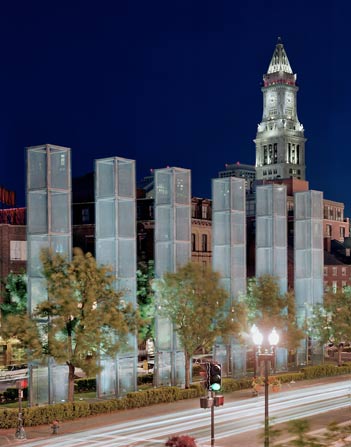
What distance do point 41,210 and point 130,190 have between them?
7.36m

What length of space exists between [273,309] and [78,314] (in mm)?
21547

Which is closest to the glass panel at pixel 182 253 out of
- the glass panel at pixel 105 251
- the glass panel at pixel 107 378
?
the glass panel at pixel 105 251

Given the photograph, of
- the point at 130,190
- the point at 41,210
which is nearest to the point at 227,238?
the point at 130,190

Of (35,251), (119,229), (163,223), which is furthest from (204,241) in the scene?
(35,251)

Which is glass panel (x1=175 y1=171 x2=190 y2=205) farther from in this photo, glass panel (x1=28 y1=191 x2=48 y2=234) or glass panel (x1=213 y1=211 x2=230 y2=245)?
glass panel (x1=28 y1=191 x2=48 y2=234)

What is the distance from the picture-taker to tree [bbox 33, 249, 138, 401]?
142 ft

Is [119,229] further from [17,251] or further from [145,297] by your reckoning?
[17,251]

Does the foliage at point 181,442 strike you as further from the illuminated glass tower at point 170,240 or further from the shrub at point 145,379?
the shrub at point 145,379

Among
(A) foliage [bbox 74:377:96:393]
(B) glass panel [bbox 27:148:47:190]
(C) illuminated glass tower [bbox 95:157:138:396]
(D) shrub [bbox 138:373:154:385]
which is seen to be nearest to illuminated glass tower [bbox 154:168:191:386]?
(D) shrub [bbox 138:373:154:385]

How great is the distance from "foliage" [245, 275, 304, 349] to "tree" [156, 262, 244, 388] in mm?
6462

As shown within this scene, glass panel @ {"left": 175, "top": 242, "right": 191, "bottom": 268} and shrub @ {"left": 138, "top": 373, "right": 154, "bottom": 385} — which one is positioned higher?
glass panel @ {"left": 175, "top": 242, "right": 191, "bottom": 268}

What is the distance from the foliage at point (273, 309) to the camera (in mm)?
59906

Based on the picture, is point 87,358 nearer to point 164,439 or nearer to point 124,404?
point 124,404

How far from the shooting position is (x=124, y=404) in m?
46.5
